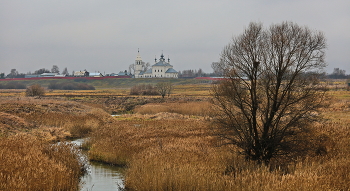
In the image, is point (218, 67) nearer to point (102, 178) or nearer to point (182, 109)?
point (102, 178)

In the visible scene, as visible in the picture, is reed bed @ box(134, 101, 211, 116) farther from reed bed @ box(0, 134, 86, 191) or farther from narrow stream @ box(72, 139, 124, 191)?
reed bed @ box(0, 134, 86, 191)

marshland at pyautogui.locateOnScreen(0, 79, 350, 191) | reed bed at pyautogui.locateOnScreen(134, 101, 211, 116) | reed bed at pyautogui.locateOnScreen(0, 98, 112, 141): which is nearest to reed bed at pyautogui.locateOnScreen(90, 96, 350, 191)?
marshland at pyautogui.locateOnScreen(0, 79, 350, 191)

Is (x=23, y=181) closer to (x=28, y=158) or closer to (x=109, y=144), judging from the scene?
(x=28, y=158)

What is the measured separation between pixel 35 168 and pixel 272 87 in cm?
1024

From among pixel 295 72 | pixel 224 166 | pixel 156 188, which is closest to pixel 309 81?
pixel 295 72

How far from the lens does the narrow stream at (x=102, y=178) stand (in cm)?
1691

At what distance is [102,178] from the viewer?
18500 mm

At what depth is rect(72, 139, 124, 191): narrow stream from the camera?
16906mm

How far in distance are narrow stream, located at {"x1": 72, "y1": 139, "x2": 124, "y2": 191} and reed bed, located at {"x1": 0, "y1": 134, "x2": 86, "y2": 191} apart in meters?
0.59

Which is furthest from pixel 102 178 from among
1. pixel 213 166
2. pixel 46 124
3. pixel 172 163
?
pixel 46 124

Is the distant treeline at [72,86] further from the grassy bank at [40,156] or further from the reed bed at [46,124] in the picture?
the grassy bank at [40,156]

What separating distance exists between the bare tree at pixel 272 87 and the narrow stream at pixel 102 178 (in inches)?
219

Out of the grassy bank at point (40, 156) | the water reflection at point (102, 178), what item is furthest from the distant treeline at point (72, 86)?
the water reflection at point (102, 178)

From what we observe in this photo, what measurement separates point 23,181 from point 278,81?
10716mm
